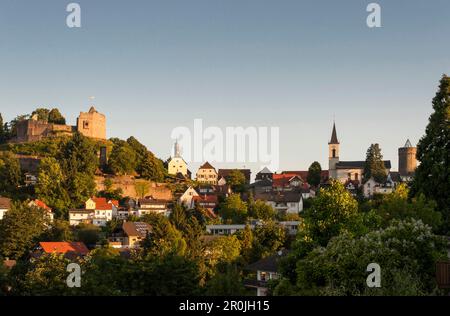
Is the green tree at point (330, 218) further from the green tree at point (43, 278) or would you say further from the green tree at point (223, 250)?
the green tree at point (223, 250)

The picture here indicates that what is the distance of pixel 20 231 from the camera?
68062 millimetres

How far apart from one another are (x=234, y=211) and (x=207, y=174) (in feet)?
161

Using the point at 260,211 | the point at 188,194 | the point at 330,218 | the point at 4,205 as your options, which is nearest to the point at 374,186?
the point at 260,211

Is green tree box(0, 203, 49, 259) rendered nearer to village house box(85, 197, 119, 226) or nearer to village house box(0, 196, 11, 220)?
village house box(0, 196, 11, 220)

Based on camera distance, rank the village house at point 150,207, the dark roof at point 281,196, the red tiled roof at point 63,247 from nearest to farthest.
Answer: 1. the red tiled roof at point 63,247
2. the village house at point 150,207
3. the dark roof at point 281,196

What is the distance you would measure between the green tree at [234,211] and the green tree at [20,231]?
25.0m

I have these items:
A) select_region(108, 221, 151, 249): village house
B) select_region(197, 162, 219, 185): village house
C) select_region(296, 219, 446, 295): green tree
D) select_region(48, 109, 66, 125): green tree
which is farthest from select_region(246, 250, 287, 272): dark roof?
select_region(197, 162, 219, 185): village house

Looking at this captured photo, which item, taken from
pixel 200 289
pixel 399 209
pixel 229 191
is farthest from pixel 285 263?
pixel 229 191

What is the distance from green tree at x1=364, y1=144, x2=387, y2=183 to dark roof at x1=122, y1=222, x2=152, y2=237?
1674 inches

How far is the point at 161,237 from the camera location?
195 ft

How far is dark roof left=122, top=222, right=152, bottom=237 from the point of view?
76.4 m

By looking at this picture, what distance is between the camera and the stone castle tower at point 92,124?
123375 mm

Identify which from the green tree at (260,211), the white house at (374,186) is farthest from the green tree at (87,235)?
the white house at (374,186)
